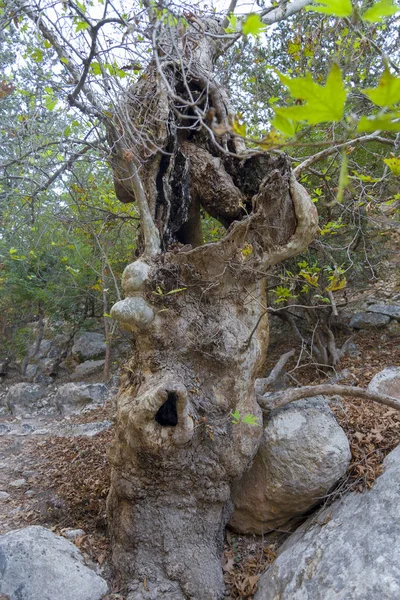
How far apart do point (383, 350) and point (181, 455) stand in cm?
451

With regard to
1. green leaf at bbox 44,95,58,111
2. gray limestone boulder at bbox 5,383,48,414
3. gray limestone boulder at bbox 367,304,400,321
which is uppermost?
green leaf at bbox 44,95,58,111

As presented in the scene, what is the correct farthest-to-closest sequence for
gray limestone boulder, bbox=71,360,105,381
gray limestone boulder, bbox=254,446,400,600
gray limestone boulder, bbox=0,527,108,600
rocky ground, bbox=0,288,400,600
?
gray limestone boulder, bbox=71,360,105,381, rocky ground, bbox=0,288,400,600, gray limestone boulder, bbox=0,527,108,600, gray limestone boulder, bbox=254,446,400,600

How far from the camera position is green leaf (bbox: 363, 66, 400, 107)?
0.55 meters

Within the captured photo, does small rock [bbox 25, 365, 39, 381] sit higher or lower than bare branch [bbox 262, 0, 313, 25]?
lower

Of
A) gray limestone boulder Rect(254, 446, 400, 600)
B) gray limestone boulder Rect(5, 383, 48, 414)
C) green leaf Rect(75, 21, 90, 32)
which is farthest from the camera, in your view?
gray limestone boulder Rect(5, 383, 48, 414)

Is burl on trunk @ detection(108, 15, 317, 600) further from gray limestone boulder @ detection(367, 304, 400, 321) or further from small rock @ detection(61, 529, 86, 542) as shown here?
gray limestone boulder @ detection(367, 304, 400, 321)

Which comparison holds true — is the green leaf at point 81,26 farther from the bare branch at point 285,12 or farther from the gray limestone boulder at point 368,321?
the gray limestone boulder at point 368,321

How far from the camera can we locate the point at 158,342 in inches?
124

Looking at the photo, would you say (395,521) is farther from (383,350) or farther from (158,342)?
A: (383,350)

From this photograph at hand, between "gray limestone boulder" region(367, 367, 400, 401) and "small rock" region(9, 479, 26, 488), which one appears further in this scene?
"gray limestone boulder" region(367, 367, 400, 401)

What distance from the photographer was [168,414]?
2.86 m

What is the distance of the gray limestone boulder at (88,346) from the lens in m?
9.82

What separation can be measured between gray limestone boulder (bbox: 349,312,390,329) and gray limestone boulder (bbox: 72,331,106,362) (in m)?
5.70

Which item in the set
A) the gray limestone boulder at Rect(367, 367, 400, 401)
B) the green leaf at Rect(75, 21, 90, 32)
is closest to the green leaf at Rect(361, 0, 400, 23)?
the green leaf at Rect(75, 21, 90, 32)
